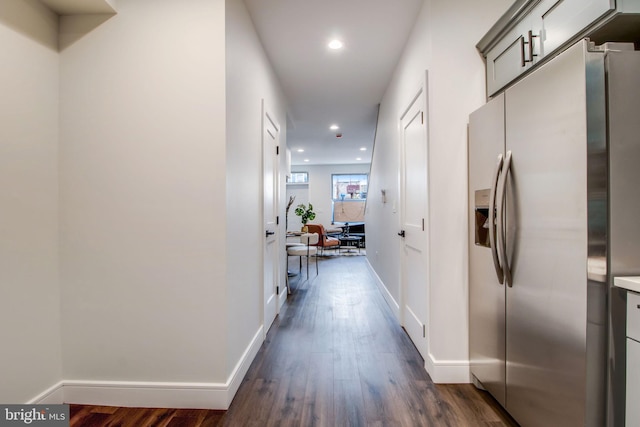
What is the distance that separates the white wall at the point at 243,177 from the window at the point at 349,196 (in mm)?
7453

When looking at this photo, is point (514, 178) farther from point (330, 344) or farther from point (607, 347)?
point (330, 344)

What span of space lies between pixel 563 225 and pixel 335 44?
90.5 inches

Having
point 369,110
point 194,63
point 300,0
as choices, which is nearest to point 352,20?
point 300,0

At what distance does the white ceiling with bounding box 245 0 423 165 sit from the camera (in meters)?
2.25

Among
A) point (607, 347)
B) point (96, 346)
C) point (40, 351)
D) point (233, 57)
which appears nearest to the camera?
point (607, 347)

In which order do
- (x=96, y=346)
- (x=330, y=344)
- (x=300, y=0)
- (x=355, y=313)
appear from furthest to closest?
(x=355, y=313)
(x=330, y=344)
(x=300, y=0)
(x=96, y=346)

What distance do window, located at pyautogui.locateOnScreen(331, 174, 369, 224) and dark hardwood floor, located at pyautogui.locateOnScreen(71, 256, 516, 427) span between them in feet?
23.3

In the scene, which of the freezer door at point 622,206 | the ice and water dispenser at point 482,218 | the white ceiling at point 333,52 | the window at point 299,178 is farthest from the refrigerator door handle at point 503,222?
the window at point 299,178

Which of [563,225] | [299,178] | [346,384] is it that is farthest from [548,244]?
[299,178]

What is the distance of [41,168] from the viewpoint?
1.66 m

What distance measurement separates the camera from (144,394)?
1759 millimetres

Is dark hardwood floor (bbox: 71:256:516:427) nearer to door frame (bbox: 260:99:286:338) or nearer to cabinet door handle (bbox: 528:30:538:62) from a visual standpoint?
door frame (bbox: 260:99:286:338)

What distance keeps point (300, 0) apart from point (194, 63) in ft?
3.14

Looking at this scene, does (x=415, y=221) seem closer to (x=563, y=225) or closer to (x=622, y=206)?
(x=563, y=225)
